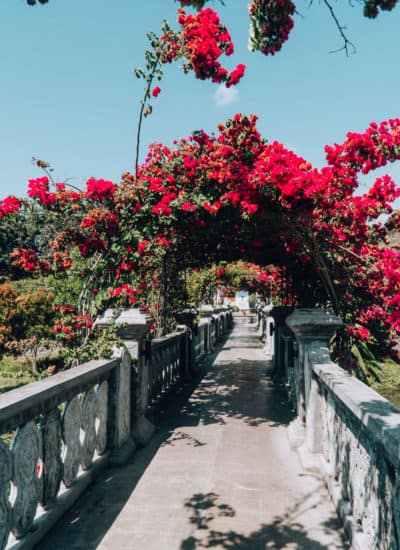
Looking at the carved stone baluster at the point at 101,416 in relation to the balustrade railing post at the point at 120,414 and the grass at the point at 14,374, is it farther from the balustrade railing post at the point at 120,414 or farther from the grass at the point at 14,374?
the grass at the point at 14,374

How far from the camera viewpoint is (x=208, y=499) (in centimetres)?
425

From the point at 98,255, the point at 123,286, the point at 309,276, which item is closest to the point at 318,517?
the point at 123,286

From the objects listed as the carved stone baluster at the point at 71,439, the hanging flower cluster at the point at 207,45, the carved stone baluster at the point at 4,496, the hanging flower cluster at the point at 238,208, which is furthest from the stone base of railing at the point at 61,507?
the hanging flower cluster at the point at 207,45

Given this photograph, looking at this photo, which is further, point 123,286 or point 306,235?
point 306,235

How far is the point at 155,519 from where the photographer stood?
151 inches

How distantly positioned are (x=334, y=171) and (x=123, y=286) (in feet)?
10.5

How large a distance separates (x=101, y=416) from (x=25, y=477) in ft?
5.99

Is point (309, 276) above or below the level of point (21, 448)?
above

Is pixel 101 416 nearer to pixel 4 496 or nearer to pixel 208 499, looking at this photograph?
pixel 208 499

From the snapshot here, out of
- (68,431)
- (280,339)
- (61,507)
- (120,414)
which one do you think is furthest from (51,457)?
(280,339)

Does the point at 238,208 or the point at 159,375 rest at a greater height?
the point at 238,208

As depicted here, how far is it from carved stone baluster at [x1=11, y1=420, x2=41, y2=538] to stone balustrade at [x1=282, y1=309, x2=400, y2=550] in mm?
2322

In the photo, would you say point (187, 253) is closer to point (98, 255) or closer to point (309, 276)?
point (309, 276)

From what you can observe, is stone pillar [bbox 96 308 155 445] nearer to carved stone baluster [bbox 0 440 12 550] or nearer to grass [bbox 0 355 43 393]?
carved stone baluster [bbox 0 440 12 550]
